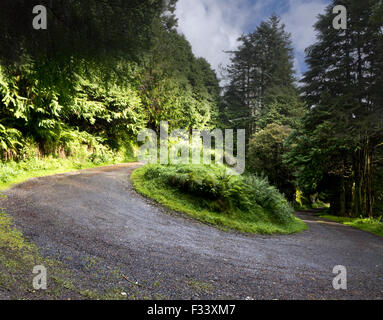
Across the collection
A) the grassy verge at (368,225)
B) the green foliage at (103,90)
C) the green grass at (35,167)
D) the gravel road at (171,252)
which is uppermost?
the green foliage at (103,90)

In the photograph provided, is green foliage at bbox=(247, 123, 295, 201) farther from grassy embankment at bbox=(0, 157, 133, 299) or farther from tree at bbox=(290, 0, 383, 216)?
grassy embankment at bbox=(0, 157, 133, 299)

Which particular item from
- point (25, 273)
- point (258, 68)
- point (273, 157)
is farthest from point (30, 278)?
point (258, 68)

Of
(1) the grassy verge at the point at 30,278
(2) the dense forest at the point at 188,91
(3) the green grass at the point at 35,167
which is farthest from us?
(3) the green grass at the point at 35,167

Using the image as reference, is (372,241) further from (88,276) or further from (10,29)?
(10,29)

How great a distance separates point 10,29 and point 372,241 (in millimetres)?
11121

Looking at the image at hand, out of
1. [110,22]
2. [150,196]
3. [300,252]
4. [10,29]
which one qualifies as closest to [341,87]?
[300,252]

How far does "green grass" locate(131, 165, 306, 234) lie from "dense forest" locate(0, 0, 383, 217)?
160 inches

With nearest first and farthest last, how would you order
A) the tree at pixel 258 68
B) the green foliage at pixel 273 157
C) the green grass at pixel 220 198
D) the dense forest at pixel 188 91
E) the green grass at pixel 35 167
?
1. the dense forest at pixel 188 91
2. the green grass at pixel 220 198
3. the green grass at pixel 35 167
4. the green foliage at pixel 273 157
5. the tree at pixel 258 68

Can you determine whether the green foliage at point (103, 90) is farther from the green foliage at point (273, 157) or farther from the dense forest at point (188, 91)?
the green foliage at point (273, 157)

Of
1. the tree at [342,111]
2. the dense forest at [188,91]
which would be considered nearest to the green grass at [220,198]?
the dense forest at [188,91]

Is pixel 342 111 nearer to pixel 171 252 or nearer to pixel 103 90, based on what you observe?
pixel 171 252

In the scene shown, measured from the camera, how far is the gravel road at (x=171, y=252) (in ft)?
9.52

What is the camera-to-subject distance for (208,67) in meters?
34.2

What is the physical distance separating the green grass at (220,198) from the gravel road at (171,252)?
0.62 metres
